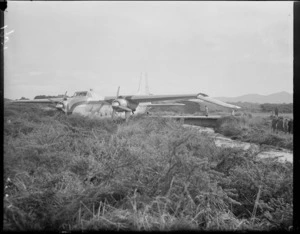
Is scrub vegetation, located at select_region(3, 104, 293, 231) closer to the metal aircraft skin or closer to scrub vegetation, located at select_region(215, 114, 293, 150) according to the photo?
scrub vegetation, located at select_region(215, 114, 293, 150)

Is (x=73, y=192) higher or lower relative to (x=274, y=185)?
higher

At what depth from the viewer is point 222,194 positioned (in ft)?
10.3

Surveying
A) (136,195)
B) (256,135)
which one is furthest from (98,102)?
(136,195)

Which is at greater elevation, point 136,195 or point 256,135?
point 136,195

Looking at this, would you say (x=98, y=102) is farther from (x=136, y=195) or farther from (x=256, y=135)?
(x=136, y=195)

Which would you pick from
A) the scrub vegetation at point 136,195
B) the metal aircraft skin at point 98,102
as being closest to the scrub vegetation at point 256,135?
the metal aircraft skin at point 98,102

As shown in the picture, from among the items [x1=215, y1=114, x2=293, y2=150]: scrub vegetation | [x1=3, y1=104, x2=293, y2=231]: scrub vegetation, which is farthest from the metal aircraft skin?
[x1=3, y1=104, x2=293, y2=231]: scrub vegetation

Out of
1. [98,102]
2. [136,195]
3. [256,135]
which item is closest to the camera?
[136,195]

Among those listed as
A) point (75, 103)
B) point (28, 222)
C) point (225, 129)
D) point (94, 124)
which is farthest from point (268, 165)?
point (75, 103)

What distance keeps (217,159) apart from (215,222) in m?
2.77

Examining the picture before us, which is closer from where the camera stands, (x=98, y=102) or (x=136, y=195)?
(x=136, y=195)

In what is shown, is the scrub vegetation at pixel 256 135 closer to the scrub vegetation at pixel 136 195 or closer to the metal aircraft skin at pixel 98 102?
the metal aircraft skin at pixel 98 102

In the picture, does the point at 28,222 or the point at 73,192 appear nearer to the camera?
the point at 28,222

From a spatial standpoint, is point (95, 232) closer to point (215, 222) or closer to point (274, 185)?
point (215, 222)
